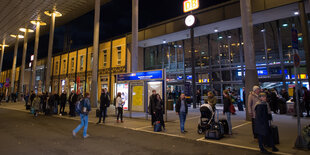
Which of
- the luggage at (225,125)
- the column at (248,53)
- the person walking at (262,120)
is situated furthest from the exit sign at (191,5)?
the person walking at (262,120)

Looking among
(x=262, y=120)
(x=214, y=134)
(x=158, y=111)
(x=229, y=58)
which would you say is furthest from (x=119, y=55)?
(x=262, y=120)

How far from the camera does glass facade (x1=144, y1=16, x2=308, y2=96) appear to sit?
16.7m

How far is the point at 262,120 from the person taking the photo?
493 cm

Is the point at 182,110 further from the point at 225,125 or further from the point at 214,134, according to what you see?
the point at 225,125

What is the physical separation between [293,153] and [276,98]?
9.60 m

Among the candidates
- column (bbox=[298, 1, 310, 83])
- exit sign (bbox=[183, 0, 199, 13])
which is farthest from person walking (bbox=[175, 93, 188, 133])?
exit sign (bbox=[183, 0, 199, 13])

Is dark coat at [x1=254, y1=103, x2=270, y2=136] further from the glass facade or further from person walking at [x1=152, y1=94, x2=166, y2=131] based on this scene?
the glass facade

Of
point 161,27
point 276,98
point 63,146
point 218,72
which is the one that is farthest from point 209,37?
point 63,146

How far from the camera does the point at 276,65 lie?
1681 centimetres

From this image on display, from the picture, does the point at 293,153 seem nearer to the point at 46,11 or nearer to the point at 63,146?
the point at 63,146

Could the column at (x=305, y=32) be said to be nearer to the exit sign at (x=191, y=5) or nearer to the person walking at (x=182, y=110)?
the exit sign at (x=191, y=5)

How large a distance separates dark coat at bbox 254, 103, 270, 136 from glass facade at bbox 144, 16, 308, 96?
1422 cm

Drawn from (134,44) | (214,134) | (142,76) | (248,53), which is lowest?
(214,134)

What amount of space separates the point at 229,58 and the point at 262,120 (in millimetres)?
15984
